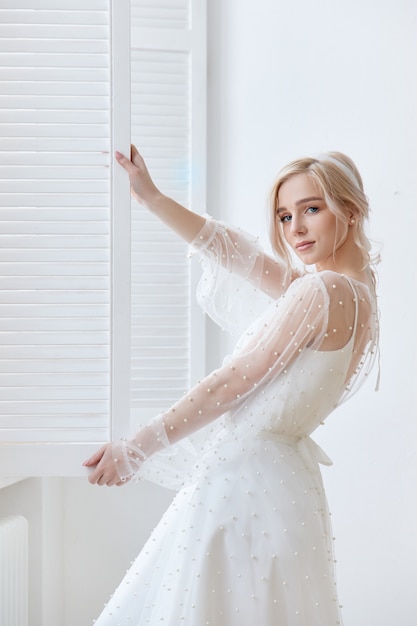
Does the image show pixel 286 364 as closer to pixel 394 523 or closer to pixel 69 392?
pixel 69 392

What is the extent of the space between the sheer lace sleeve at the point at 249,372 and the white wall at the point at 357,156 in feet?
2.09

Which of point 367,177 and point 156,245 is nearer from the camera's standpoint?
point 367,177

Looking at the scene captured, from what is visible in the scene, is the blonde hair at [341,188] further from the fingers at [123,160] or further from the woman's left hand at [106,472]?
the woman's left hand at [106,472]

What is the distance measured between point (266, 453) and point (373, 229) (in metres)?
0.88

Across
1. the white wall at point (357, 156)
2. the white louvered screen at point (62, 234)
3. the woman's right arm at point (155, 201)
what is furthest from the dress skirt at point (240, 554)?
the white wall at point (357, 156)

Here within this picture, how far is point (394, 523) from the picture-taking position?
2.25 m

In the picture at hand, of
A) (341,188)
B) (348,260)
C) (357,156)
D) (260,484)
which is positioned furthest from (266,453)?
(357,156)

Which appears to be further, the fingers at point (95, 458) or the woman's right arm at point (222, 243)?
the woman's right arm at point (222, 243)

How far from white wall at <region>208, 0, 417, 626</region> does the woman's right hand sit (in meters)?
0.73

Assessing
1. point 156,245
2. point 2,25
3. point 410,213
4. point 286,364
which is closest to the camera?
point 286,364

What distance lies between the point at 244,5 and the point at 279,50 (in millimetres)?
191

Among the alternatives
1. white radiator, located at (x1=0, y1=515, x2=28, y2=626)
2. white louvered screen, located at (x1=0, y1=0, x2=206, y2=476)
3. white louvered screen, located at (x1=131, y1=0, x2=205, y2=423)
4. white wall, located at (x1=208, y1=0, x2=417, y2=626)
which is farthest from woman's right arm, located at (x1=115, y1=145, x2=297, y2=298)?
white radiator, located at (x1=0, y1=515, x2=28, y2=626)

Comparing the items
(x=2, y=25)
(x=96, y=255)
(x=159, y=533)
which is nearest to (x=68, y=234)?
(x=96, y=255)

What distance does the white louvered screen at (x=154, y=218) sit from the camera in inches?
102
